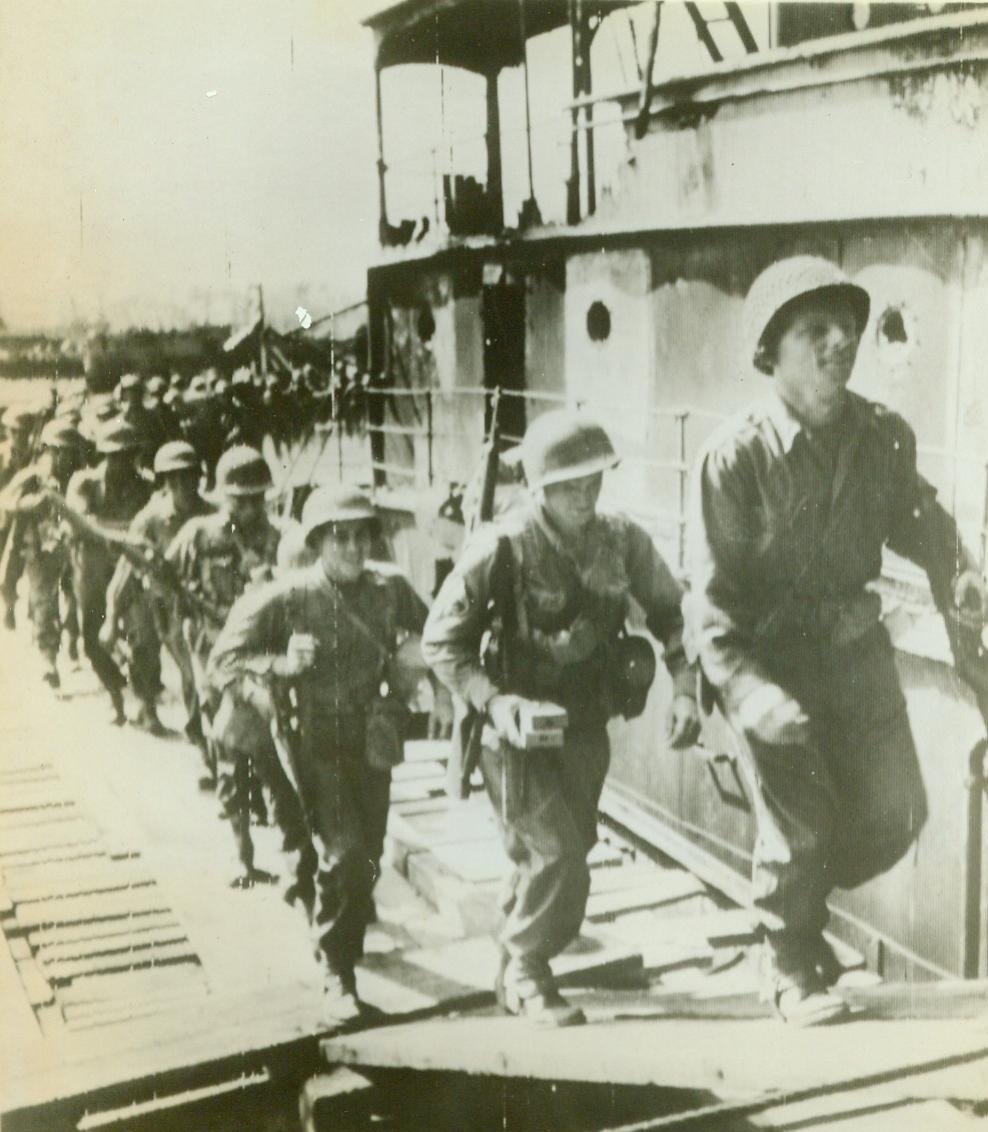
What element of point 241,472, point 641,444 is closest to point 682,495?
point 641,444

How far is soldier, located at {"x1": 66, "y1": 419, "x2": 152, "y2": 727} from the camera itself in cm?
341

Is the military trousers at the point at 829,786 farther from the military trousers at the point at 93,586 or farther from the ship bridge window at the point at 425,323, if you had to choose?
the military trousers at the point at 93,586

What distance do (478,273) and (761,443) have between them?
0.98 m

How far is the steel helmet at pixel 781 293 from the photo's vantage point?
3475mm

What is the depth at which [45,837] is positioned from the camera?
11.5ft

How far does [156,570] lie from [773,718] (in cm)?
183

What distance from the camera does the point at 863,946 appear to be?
3.78 meters

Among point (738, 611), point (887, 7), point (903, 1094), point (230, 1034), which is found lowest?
point (903, 1094)

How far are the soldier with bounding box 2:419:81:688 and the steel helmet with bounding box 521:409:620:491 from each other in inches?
49.5

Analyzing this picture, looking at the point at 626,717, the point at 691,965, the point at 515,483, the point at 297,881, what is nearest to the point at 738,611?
the point at 626,717

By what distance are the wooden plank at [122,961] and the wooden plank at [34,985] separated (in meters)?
0.02

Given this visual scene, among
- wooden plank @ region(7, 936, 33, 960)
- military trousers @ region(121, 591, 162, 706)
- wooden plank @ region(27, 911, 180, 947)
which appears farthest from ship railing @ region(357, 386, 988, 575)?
wooden plank @ region(7, 936, 33, 960)

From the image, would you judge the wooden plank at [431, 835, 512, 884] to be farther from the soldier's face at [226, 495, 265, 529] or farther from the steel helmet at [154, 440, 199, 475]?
the steel helmet at [154, 440, 199, 475]

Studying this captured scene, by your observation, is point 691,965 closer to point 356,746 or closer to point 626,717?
point 626,717
